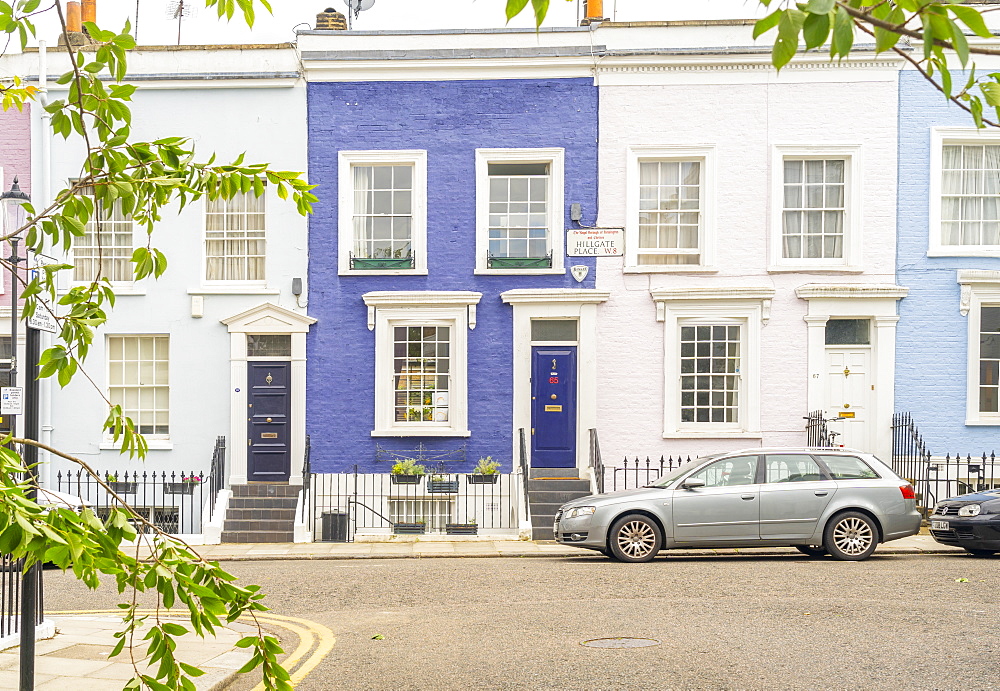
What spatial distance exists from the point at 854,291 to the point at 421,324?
7823 mm

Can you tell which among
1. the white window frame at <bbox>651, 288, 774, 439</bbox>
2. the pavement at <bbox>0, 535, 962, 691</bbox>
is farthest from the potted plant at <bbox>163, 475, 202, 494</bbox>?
the white window frame at <bbox>651, 288, 774, 439</bbox>

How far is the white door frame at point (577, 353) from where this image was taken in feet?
66.5

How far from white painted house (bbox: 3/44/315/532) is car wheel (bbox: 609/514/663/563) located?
297 inches

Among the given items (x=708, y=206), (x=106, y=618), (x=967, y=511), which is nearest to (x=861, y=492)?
(x=967, y=511)

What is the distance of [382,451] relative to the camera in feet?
67.4

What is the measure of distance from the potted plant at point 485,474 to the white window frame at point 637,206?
14.2 ft

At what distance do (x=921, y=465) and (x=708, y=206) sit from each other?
19.5 ft

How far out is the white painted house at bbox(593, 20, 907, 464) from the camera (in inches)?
797

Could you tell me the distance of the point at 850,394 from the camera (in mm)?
20422

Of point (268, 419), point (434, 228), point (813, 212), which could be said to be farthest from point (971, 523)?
point (268, 419)

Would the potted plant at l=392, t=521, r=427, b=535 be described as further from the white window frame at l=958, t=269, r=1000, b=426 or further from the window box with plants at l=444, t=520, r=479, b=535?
the white window frame at l=958, t=269, r=1000, b=426

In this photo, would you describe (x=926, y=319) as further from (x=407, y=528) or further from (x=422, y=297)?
(x=407, y=528)

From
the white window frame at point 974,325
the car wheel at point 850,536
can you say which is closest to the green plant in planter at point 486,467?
the car wheel at point 850,536

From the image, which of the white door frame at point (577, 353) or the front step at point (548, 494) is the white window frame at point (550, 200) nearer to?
the white door frame at point (577, 353)
